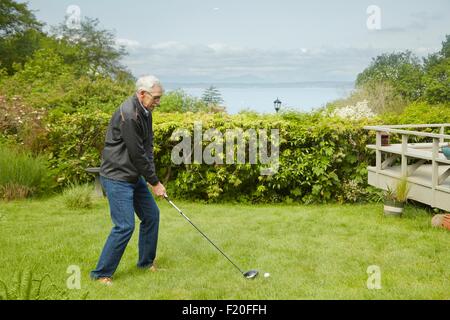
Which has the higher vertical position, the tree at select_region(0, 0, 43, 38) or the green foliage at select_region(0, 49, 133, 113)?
the tree at select_region(0, 0, 43, 38)

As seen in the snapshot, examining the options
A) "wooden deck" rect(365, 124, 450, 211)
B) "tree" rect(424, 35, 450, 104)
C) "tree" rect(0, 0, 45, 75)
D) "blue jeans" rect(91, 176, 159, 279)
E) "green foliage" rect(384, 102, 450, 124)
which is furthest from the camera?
"tree" rect(0, 0, 45, 75)

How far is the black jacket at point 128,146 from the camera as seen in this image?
451 centimetres

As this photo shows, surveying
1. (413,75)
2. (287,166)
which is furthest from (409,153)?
(413,75)

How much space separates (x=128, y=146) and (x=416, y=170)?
517 centimetres

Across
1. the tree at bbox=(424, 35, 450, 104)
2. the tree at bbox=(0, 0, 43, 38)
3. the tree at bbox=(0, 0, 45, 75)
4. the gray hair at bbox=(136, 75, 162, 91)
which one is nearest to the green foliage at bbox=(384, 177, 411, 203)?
the gray hair at bbox=(136, 75, 162, 91)

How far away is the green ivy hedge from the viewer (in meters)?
8.52

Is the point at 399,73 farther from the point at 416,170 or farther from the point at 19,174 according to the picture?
the point at 19,174

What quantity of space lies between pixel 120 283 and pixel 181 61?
920 centimetres

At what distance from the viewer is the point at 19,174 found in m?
8.71

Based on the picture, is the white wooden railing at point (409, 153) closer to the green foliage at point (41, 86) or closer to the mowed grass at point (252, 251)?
the mowed grass at point (252, 251)

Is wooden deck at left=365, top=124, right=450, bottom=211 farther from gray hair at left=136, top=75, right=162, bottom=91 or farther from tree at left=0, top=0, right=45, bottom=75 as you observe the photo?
tree at left=0, top=0, right=45, bottom=75

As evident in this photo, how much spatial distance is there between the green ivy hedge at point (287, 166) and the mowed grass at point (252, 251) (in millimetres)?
467

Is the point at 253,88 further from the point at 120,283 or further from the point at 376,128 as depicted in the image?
the point at 120,283

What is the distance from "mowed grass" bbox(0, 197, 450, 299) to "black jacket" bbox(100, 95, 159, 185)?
93 centimetres
